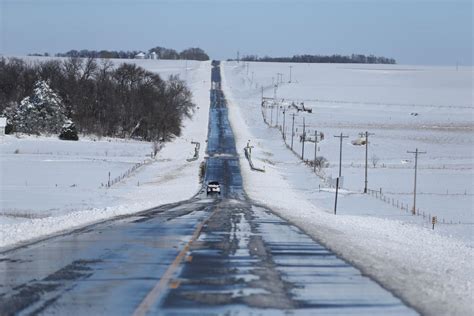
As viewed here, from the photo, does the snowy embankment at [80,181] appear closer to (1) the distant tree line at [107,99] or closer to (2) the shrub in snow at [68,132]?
(2) the shrub in snow at [68,132]

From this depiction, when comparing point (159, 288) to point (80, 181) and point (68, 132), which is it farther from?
point (68, 132)

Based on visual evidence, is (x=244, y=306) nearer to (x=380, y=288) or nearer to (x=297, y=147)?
(x=380, y=288)

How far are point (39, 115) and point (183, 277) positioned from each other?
99416 mm

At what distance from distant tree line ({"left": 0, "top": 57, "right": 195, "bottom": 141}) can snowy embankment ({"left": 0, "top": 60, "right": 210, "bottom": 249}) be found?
5.82 m

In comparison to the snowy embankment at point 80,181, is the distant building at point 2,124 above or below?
above

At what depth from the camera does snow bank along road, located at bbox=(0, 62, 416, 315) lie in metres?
9.88

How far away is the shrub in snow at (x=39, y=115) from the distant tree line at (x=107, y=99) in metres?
8.79

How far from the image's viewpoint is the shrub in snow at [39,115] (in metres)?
107

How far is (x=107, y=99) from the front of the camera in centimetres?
12719

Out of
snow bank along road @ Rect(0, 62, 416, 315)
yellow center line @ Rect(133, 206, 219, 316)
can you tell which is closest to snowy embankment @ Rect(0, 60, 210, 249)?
snow bank along road @ Rect(0, 62, 416, 315)

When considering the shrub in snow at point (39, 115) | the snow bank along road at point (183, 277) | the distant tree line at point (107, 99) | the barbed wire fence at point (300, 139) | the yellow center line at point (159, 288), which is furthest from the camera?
the distant tree line at point (107, 99)

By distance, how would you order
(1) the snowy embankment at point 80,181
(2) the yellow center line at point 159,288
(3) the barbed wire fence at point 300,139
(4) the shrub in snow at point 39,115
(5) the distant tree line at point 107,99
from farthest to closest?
(5) the distant tree line at point 107,99 < (4) the shrub in snow at point 39,115 < (3) the barbed wire fence at point 300,139 < (1) the snowy embankment at point 80,181 < (2) the yellow center line at point 159,288

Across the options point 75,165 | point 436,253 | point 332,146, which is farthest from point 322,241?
point 332,146

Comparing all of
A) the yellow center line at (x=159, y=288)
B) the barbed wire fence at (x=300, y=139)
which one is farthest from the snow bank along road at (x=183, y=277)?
the barbed wire fence at (x=300, y=139)
